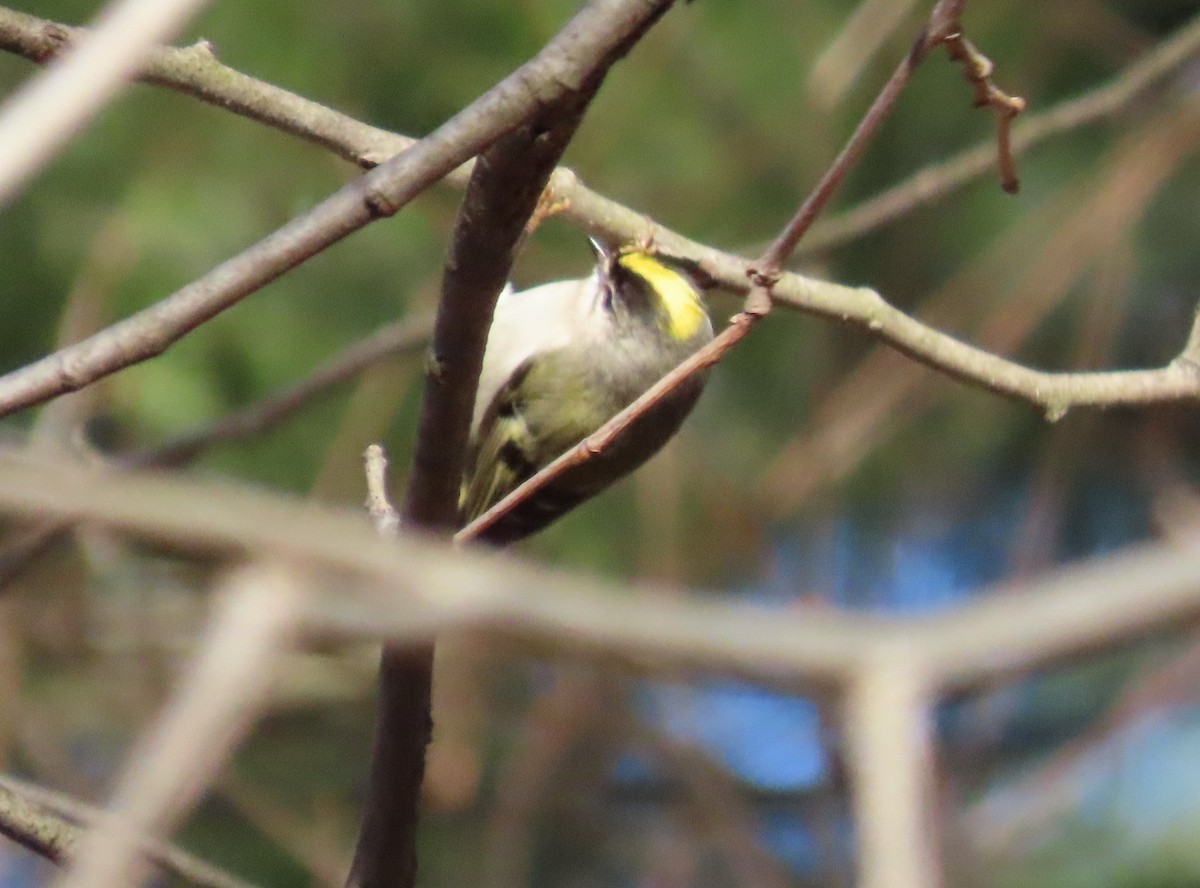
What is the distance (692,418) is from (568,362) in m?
1.27

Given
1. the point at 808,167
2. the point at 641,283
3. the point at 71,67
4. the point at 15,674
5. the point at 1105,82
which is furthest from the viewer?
the point at 1105,82

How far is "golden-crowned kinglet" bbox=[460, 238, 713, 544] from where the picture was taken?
106 inches

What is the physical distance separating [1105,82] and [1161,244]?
1.36ft

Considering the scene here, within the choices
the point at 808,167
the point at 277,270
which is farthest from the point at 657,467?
the point at 277,270

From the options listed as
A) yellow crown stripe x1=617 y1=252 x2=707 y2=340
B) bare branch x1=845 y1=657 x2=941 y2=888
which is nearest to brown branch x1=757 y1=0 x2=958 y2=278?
bare branch x1=845 y1=657 x2=941 y2=888

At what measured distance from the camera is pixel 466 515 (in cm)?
274

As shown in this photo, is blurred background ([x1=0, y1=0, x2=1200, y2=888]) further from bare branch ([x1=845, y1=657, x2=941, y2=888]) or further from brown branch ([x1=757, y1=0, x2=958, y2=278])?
bare branch ([x1=845, y1=657, x2=941, y2=888])

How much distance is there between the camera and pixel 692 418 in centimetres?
399

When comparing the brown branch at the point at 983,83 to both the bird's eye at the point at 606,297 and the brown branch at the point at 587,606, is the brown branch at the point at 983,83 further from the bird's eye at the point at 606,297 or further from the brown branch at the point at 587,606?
the brown branch at the point at 587,606

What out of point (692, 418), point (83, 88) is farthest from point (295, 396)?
point (83, 88)

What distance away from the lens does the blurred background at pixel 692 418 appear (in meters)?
3.20

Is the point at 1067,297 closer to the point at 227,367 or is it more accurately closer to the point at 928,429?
the point at 928,429

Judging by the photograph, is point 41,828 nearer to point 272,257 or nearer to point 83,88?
point 272,257

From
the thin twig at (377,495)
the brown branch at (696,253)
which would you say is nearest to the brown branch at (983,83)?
the brown branch at (696,253)
